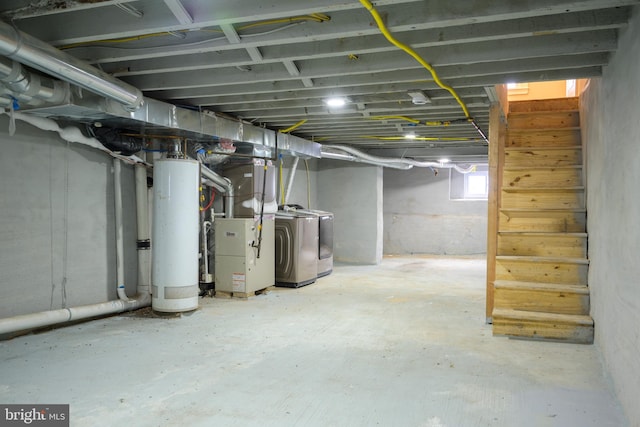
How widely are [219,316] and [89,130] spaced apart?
2.01 metres

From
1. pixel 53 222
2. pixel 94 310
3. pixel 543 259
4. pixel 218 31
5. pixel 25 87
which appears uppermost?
pixel 218 31

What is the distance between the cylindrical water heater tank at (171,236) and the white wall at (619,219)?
3.28m

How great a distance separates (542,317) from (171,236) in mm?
3137

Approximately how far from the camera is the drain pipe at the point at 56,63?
7.13ft

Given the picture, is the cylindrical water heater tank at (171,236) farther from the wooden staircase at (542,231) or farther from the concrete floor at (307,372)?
the wooden staircase at (542,231)

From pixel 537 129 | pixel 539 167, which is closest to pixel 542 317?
pixel 539 167

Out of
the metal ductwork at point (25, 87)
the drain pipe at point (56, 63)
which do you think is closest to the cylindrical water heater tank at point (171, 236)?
the drain pipe at point (56, 63)

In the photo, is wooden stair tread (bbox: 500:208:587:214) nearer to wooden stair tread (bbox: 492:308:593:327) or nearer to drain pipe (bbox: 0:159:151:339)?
wooden stair tread (bbox: 492:308:593:327)

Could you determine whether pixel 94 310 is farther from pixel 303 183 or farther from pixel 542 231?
pixel 303 183

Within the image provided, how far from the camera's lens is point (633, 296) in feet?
6.82

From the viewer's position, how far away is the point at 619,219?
8.01 ft

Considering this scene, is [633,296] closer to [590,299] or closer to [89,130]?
[590,299]

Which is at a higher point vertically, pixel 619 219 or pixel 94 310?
pixel 619 219

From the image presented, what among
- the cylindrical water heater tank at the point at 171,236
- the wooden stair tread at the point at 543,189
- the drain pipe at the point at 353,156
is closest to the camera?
the wooden stair tread at the point at 543,189
